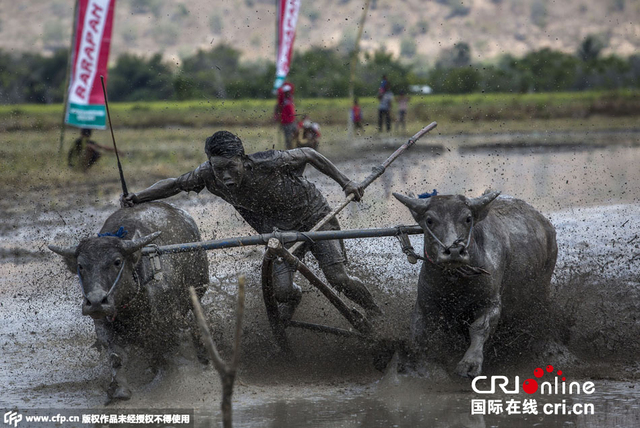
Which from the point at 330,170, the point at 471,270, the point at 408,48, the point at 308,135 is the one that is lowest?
the point at 471,270

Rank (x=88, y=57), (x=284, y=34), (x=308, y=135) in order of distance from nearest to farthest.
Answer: (x=88, y=57) → (x=308, y=135) → (x=284, y=34)

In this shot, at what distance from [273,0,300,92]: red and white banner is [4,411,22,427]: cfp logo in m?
14.6

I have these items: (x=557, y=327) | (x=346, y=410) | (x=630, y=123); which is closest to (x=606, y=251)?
(x=557, y=327)

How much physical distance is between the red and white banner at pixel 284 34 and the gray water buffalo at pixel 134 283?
1307 centimetres

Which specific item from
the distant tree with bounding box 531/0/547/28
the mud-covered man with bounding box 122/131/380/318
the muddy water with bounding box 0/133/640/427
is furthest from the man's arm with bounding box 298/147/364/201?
the distant tree with bounding box 531/0/547/28

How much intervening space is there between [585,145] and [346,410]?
21012 millimetres

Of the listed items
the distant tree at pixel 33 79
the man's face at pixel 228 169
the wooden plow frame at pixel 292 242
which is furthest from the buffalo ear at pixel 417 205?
the distant tree at pixel 33 79

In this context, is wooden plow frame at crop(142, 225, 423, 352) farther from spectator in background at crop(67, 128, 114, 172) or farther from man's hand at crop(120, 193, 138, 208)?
spectator in background at crop(67, 128, 114, 172)

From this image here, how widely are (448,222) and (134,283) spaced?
2235 mm

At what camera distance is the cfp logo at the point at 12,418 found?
625 centimetres

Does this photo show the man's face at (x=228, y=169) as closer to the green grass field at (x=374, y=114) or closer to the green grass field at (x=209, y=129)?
the green grass field at (x=209, y=129)

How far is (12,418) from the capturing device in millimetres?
6332

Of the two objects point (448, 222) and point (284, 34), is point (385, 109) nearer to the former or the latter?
point (284, 34)

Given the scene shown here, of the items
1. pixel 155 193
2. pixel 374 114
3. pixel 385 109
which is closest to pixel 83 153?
pixel 155 193
